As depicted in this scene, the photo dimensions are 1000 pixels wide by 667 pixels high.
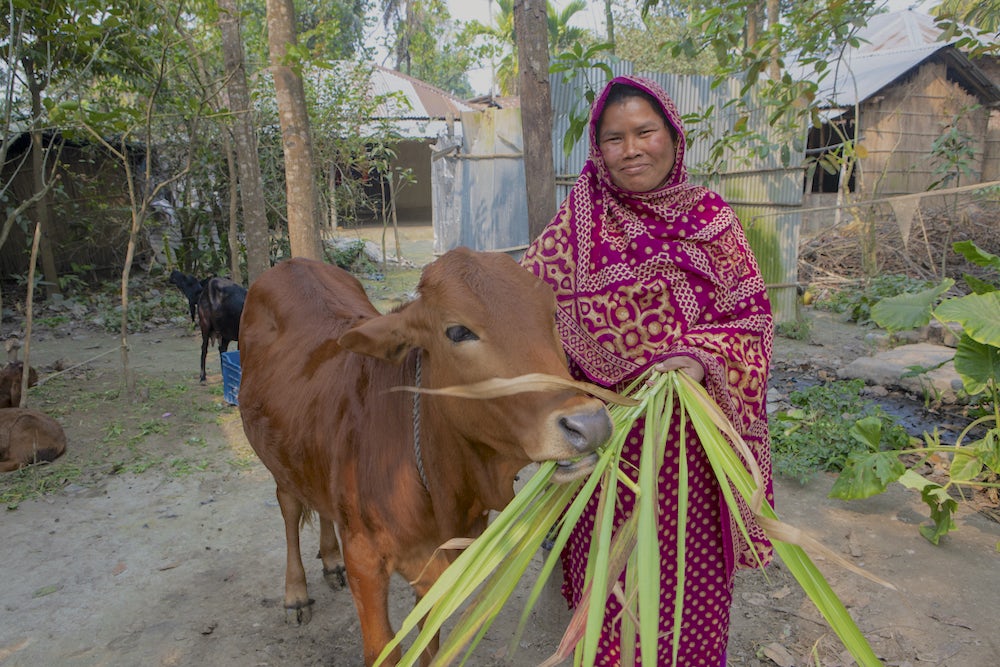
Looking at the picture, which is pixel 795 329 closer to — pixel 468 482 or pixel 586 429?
pixel 468 482

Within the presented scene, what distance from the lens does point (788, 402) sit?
550cm

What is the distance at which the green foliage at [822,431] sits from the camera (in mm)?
4297

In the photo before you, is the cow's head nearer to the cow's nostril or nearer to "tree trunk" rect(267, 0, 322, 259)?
the cow's nostril

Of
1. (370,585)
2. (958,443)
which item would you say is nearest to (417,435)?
(370,585)

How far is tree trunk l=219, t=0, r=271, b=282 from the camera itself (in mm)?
5797

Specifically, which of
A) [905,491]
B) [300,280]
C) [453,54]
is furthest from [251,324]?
[453,54]

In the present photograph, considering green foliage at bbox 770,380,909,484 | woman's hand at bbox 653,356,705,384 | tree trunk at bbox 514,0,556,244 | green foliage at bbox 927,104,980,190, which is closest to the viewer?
woman's hand at bbox 653,356,705,384

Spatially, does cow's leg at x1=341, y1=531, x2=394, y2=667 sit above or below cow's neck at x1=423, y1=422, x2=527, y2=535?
below

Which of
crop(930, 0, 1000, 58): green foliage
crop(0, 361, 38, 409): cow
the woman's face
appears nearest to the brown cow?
the woman's face

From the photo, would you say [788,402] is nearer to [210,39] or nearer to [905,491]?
[905,491]

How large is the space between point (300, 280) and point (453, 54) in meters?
34.2

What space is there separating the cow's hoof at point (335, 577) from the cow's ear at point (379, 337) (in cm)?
192

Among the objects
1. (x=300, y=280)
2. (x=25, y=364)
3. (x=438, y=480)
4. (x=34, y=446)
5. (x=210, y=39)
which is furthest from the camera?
Answer: (x=210, y=39)

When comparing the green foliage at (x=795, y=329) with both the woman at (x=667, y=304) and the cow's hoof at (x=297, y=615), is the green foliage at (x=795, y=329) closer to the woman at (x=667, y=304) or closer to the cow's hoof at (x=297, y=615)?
the woman at (x=667, y=304)
